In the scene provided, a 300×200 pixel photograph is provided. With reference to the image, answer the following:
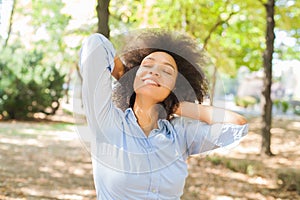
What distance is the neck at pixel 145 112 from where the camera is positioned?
1.35 meters

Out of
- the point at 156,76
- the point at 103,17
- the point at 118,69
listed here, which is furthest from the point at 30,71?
the point at 156,76

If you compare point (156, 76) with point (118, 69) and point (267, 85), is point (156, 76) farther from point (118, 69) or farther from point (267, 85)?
point (267, 85)

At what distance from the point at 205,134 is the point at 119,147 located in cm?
31

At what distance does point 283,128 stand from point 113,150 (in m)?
11.4

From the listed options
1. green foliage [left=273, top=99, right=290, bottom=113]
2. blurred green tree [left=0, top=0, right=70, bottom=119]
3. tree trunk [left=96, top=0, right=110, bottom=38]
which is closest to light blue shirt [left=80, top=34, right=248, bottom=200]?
tree trunk [left=96, top=0, right=110, bottom=38]

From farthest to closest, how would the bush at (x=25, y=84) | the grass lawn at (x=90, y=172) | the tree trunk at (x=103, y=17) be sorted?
1. the bush at (x=25, y=84)
2. the grass lawn at (x=90, y=172)
3. the tree trunk at (x=103, y=17)

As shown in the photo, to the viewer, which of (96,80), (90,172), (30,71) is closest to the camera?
(96,80)

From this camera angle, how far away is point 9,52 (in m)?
13.2

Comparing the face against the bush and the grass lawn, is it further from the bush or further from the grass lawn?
the bush

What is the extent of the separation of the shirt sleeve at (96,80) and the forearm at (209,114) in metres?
0.28

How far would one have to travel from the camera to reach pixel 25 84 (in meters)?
13.1

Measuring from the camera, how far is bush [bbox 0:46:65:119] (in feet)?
42.3

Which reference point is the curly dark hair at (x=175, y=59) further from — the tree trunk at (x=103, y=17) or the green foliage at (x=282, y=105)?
the green foliage at (x=282, y=105)

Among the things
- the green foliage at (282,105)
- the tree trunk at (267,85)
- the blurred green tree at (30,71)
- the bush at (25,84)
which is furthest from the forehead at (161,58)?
the green foliage at (282,105)
